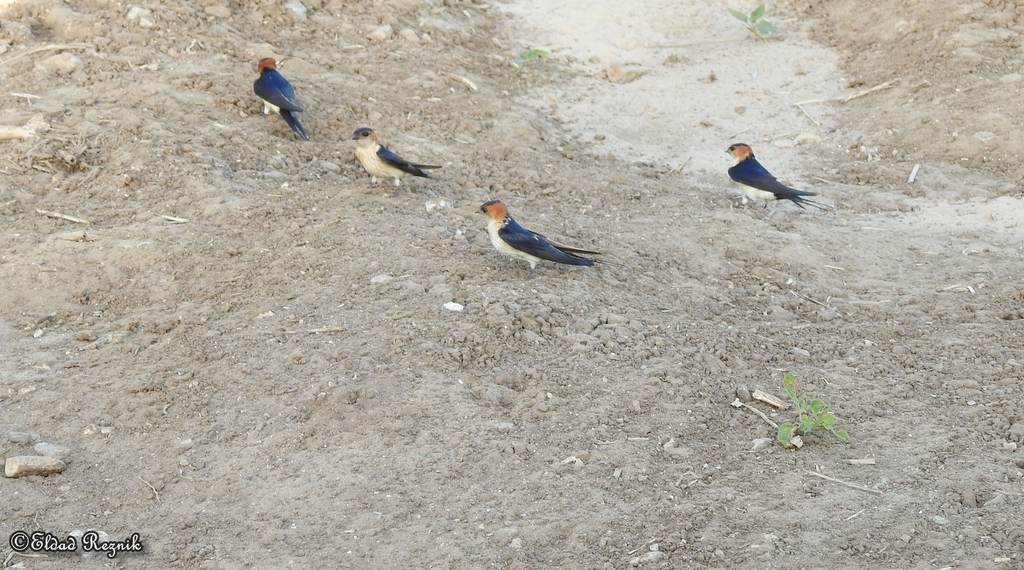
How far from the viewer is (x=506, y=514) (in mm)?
3826

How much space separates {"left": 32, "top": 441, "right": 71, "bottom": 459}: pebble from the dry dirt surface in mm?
21

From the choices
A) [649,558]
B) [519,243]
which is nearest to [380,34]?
[519,243]

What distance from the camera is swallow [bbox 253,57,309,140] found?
22.6 feet

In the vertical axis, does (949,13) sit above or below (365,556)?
above

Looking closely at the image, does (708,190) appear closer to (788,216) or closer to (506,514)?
(788,216)

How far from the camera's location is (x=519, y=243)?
5.52 m

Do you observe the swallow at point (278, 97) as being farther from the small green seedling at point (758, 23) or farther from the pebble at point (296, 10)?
the small green seedling at point (758, 23)

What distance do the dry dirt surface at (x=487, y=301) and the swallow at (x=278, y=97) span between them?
131 mm

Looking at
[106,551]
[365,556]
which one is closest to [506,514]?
[365,556]

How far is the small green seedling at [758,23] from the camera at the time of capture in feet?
32.8

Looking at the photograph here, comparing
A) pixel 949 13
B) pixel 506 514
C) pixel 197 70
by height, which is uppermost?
pixel 949 13

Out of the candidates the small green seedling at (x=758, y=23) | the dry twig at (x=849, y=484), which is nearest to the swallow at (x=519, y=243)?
the dry twig at (x=849, y=484)

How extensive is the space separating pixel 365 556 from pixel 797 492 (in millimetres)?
1782

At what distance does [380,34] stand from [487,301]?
14.0 feet
